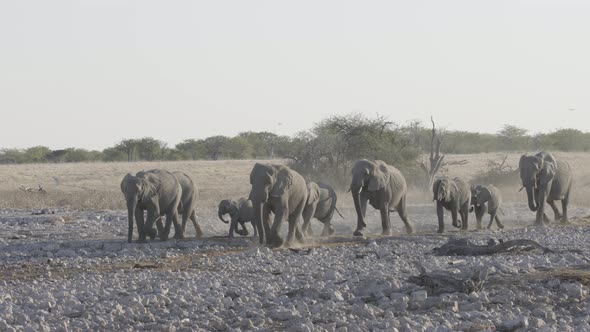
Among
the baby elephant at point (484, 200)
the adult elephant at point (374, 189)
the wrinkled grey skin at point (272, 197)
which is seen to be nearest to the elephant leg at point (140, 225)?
the wrinkled grey skin at point (272, 197)

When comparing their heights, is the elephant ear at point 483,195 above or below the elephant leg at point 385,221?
above

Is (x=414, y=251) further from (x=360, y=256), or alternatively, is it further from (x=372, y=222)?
(x=372, y=222)

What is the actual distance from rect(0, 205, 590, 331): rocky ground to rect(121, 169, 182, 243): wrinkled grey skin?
34.4 inches

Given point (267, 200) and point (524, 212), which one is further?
point (524, 212)

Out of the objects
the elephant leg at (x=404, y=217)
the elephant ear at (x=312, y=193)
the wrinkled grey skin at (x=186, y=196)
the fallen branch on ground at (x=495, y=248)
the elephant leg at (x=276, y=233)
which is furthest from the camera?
the elephant leg at (x=404, y=217)

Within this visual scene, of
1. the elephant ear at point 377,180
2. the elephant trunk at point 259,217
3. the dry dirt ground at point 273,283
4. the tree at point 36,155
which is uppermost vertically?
the tree at point 36,155

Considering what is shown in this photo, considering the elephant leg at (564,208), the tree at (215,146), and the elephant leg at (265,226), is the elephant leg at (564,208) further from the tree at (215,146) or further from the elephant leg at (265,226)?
the tree at (215,146)

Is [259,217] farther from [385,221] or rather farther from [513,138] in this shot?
[513,138]

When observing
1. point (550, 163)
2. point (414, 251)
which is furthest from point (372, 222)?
point (414, 251)

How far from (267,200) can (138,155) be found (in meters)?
62.4

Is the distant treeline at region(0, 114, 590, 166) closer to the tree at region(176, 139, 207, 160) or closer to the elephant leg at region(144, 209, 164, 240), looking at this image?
the tree at region(176, 139, 207, 160)

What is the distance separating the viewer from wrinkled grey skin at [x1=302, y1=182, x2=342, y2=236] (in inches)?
910

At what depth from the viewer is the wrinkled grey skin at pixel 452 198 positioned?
24750 millimetres

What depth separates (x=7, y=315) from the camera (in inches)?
476
